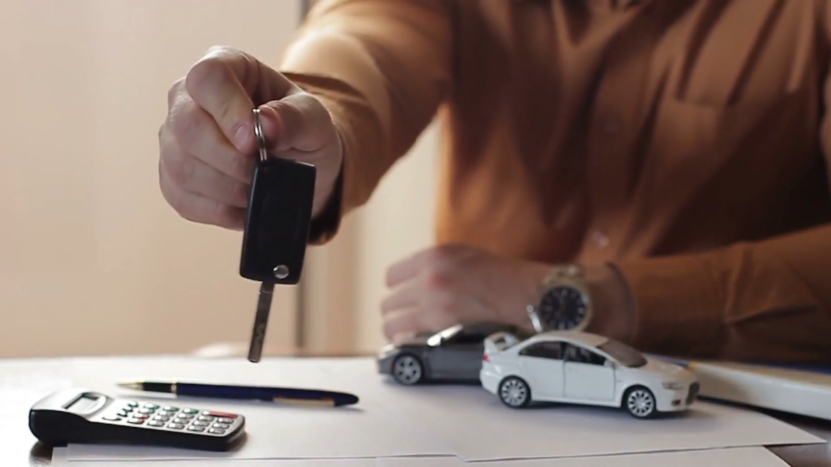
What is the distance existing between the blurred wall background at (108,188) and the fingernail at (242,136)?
3.32 feet

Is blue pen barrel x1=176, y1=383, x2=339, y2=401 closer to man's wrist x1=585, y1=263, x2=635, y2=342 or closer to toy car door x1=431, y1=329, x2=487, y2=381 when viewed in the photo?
toy car door x1=431, y1=329, x2=487, y2=381

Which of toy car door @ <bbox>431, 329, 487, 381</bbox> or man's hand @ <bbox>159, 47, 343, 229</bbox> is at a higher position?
man's hand @ <bbox>159, 47, 343, 229</bbox>

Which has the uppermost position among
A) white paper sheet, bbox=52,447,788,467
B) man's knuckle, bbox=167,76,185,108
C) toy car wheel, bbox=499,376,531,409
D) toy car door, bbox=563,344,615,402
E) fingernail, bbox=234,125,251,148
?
man's knuckle, bbox=167,76,185,108

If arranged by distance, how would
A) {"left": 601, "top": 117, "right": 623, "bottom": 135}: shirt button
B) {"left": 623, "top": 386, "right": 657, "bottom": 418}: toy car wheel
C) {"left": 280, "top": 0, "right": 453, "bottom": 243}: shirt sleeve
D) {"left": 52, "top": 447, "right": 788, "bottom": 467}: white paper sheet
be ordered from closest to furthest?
{"left": 52, "top": 447, "right": 788, "bottom": 467}: white paper sheet, {"left": 623, "top": 386, "right": 657, "bottom": 418}: toy car wheel, {"left": 280, "top": 0, "right": 453, "bottom": 243}: shirt sleeve, {"left": 601, "top": 117, "right": 623, "bottom": 135}: shirt button

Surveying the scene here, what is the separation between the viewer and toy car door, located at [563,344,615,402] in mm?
587

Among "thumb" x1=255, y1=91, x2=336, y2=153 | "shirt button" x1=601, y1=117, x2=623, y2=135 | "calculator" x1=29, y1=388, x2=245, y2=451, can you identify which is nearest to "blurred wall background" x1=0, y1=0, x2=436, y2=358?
"shirt button" x1=601, y1=117, x2=623, y2=135

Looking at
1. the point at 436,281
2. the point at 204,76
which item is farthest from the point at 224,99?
the point at 436,281

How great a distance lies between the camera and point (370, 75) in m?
0.81

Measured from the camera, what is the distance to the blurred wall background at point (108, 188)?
1.55 m

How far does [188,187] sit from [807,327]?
0.55m

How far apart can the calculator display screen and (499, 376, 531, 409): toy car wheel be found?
26cm

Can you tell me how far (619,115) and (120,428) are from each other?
2.11 ft

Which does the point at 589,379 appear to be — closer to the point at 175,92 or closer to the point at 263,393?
the point at 263,393

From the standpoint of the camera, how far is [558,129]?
0.97 meters
